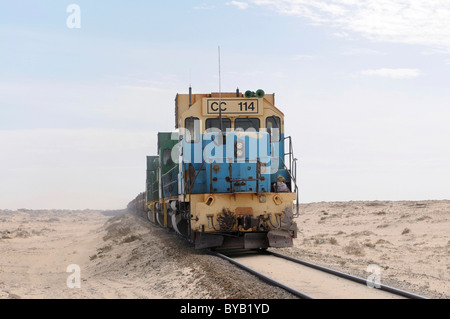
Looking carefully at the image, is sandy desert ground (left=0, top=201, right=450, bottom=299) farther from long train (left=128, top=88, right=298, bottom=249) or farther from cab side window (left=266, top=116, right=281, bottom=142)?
cab side window (left=266, top=116, right=281, bottom=142)

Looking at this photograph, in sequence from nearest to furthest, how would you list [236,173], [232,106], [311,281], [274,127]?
1. [311,281]
2. [236,173]
3. [232,106]
4. [274,127]

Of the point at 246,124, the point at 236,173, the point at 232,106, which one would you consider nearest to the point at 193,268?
the point at 236,173

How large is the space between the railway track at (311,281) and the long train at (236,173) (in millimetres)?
870

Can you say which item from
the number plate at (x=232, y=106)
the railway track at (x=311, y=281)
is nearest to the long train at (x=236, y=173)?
the number plate at (x=232, y=106)

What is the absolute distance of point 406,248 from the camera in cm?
1862

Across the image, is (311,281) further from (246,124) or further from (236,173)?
(246,124)

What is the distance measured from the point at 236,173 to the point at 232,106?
2.00m

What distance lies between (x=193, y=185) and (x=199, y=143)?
116 centimetres

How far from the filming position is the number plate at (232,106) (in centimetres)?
1429

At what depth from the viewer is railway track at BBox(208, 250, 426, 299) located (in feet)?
27.8

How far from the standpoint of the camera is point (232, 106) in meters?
14.3
